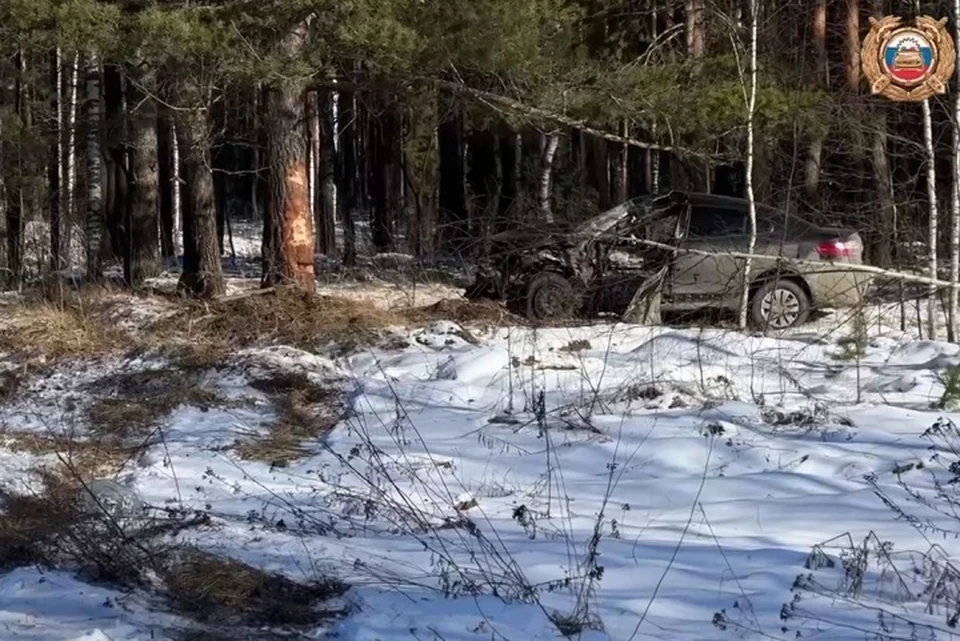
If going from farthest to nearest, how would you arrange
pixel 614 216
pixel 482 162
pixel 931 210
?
pixel 482 162 < pixel 614 216 < pixel 931 210

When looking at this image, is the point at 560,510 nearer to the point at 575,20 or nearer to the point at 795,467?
the point at 795,467

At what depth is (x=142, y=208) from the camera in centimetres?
1847

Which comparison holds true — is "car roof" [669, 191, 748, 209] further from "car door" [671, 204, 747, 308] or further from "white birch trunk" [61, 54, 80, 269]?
"white birch trunk" [61, 54, 80, 269]

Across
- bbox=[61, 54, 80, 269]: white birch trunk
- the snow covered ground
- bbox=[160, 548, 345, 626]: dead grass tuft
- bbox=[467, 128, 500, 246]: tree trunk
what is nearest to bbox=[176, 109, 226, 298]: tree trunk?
bbox=[61, 54, 80, 269]: white birch trunk

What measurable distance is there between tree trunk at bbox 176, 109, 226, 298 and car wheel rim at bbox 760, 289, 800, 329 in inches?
239

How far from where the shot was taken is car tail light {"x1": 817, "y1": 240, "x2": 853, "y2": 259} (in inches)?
487

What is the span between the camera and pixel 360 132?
38875 mm

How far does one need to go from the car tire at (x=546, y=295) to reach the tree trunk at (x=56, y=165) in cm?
792

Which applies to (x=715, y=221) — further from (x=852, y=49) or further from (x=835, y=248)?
(x=852, y=49)

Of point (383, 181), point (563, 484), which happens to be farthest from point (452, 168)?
point (563, 484)

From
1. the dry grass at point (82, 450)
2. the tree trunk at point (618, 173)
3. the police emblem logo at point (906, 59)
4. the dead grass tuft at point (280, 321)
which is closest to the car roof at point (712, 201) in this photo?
the police emblem logo at point (906, 59)

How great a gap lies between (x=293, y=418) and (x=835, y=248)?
232 inches

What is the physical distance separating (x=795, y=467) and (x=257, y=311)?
278 inches

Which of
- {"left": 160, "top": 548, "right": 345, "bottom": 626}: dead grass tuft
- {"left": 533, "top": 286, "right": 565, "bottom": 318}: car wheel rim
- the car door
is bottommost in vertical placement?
{"left": 160, "top": 548, "right": 345, "bottom": 626}: dead grass tuft
